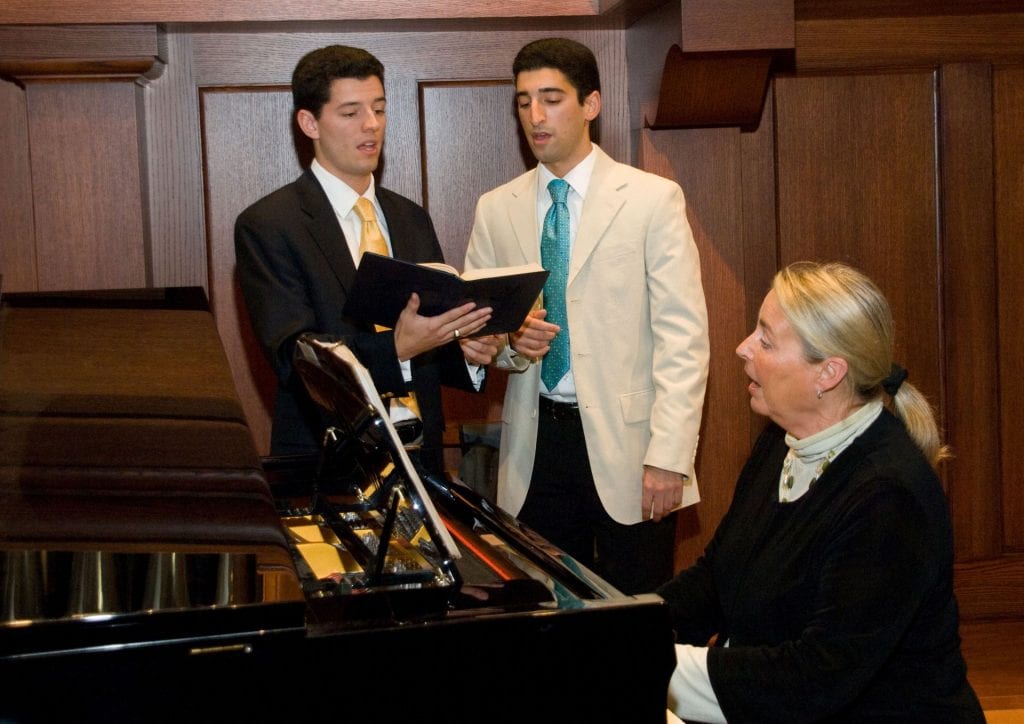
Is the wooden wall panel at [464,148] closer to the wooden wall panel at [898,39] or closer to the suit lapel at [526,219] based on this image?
the suit lapel at [526,219]

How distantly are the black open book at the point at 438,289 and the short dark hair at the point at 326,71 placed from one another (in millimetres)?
663

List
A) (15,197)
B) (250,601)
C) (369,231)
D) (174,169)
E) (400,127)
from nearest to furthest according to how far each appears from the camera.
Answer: (250,601) → (369,231) → (15,197) → (174,169) → (400,127)

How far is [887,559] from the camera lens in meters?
1.76

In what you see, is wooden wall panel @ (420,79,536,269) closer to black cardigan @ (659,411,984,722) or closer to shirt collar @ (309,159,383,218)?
shirt collar @ (309,159,383,218)

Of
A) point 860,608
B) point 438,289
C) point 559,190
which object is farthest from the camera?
point 559,190

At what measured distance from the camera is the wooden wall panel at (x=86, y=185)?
132 inches

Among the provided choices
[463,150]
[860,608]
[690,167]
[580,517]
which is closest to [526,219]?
[463,150]

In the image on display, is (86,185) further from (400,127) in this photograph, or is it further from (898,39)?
(898,39)

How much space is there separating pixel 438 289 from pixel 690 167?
50.9 inches

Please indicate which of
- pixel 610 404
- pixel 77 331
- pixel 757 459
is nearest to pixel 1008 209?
pixel 610 404

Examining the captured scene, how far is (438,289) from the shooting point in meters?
2.51

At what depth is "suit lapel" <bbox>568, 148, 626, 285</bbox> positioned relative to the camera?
9.98 feet

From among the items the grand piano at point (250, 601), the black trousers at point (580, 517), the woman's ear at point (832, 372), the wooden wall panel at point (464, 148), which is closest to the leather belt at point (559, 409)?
the black trousers at point (580, 517)

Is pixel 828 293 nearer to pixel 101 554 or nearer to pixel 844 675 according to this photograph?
pixel 844 675
